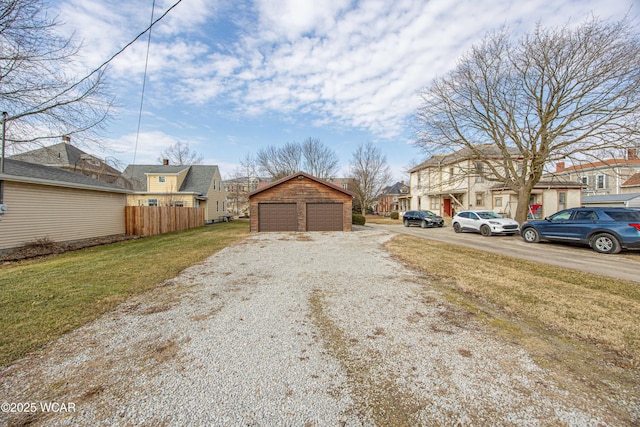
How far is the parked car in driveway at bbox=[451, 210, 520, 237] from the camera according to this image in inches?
528

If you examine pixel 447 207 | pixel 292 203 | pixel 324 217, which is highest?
pixel 292 203

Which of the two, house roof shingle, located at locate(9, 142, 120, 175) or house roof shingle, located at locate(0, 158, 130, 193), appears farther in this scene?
house roof shingle, located at locate(9, 142, 120, 175)

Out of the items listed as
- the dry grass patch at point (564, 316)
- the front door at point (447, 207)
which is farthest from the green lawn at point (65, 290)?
the front door at point (447, 207)

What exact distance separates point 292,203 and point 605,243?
14.2 metres

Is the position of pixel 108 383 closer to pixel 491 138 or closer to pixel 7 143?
pixel 7 143

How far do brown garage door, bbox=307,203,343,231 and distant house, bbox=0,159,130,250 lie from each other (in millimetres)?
11177

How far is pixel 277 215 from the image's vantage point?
16.8 metres

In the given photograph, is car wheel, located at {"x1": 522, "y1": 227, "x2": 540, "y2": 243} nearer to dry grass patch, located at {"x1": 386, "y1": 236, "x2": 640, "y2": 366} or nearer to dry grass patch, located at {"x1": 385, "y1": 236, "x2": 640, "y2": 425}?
dry grass patch, located at {"x1": 386, "y1": 236, "x2": 640, "y2": 366}

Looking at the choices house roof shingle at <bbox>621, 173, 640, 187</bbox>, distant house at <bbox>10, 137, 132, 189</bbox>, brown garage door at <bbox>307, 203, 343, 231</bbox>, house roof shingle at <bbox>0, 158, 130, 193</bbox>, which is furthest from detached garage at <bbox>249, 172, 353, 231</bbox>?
house roof shingle at <bbox>621, 173, 640, 187</bbox>

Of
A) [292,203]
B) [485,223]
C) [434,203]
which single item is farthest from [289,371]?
[434,203]

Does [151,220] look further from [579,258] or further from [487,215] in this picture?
[579,258]

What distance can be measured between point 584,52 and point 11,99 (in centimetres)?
2402

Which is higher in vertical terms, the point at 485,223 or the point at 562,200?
the point at 562,200

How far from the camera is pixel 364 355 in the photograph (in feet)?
9.29
